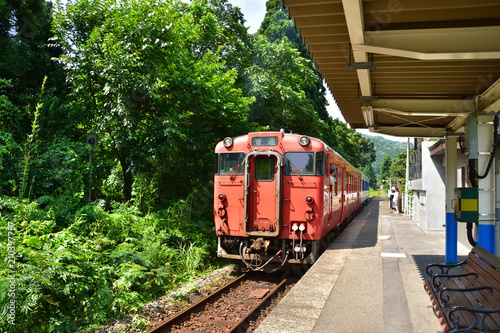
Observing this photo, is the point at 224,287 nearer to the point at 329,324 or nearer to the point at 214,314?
the point at 214,314

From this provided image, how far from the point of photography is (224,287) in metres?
8.16

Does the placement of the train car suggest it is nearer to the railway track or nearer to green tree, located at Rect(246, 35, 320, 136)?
the railway track

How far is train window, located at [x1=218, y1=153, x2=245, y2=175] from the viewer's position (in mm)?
9367

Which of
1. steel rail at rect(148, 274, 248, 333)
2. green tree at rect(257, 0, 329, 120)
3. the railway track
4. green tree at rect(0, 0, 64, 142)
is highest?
green tree at rect(257, 0, 329, 120)

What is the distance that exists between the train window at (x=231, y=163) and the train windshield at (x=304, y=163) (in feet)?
3.36

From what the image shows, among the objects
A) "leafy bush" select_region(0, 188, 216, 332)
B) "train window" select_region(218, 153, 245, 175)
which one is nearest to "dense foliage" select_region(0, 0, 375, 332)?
"leafy bush" select_region(0, 188, 216, 332)

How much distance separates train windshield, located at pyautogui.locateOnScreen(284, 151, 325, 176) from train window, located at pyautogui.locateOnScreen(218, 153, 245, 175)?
40.3 inches

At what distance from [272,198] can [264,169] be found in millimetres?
689

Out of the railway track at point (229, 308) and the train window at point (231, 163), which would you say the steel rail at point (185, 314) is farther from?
the train window at point (231, 163)

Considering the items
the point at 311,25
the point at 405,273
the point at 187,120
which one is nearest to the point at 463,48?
the point at 311,25

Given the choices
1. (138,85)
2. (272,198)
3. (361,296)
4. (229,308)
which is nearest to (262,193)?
(272,198)

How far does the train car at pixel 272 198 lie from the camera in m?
8.88

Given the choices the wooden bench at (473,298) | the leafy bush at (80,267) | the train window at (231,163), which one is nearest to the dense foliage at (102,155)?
the leafy bush at (80,267)

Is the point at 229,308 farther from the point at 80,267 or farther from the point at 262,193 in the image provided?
the point at 262,193
